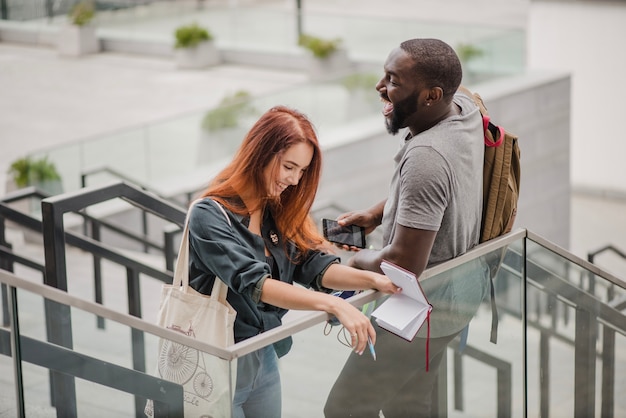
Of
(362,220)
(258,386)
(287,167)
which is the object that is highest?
(287,167)

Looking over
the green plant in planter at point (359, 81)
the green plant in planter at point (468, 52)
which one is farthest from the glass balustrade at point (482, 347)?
the green plant in planter at point (468, 52)

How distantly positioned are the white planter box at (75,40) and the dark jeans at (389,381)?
764 inches

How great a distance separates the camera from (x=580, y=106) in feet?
60.1

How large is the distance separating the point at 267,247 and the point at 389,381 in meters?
0.77

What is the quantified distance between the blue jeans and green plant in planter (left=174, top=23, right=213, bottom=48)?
59.1ft

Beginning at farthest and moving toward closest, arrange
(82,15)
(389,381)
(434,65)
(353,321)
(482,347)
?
(82,15), (482,347), (389,381), (434,65), (353,321)

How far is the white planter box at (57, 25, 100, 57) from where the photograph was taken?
73.8 ft

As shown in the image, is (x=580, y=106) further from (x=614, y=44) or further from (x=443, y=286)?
(x=443, y=286)

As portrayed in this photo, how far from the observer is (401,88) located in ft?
12.6

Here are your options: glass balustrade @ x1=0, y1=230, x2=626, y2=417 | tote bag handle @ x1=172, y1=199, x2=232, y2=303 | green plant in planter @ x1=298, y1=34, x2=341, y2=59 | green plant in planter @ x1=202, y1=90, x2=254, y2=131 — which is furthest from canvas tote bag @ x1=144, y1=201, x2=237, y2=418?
green plant in planter @ x1=298, y1=34, x2=341, y2=59

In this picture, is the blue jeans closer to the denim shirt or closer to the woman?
the woman

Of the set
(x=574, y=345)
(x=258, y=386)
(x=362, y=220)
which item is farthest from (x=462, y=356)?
(x=574, y=345)

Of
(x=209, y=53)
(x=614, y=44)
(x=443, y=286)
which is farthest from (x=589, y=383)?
(x=209, y=53)

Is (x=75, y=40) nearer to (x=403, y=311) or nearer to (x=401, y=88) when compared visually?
(x=401, y=88)
